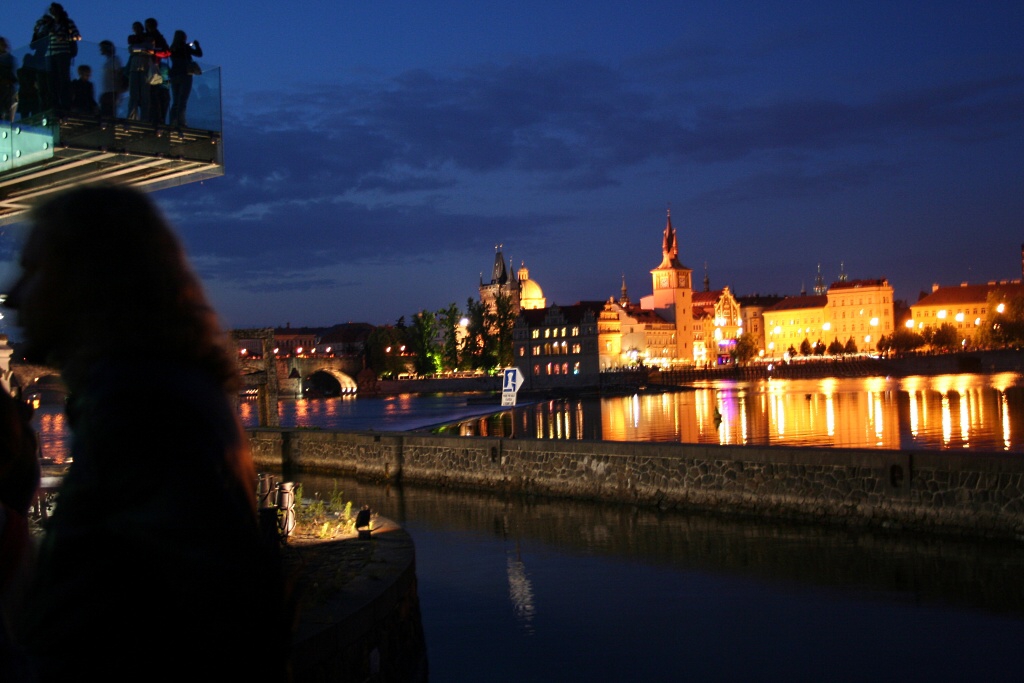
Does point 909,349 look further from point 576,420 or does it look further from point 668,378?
point 576,420

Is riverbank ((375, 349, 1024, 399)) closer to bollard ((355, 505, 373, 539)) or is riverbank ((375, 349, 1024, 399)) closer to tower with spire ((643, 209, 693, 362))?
tower with spire ((643, 209, 693, 362))

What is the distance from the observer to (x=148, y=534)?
6.26 feet

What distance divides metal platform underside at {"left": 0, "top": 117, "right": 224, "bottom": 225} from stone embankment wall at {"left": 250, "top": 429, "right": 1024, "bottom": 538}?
13.5 meters

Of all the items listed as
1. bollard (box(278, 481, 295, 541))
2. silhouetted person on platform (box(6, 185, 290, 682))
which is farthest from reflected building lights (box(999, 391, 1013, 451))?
silhouetted person on platform (box(6, 185, 290, 682))

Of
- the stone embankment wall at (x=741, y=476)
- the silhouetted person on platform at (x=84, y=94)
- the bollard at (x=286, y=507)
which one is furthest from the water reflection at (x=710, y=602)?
the silhouetted person on platform at (x=84, y=94)

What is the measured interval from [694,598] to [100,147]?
10.8m

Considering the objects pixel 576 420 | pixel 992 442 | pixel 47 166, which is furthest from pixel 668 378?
pixel 47 166

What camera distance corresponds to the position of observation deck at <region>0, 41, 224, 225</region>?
905cm

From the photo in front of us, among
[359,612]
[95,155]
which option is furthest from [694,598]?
[95,155]

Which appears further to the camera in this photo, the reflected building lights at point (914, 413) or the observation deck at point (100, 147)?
the reflected building lights at point (914, 413)

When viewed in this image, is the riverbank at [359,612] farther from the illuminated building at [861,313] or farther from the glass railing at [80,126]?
the illuminated building at [861,313]

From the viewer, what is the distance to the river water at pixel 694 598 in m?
12.6

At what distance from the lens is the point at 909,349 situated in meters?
168

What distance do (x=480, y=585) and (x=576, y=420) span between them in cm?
5435
